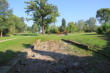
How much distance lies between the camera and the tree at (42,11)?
29614 millimetres

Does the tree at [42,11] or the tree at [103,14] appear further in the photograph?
the tree at [103,14]

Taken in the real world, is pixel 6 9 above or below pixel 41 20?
above

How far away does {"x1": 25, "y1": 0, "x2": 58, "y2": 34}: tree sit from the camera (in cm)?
2961

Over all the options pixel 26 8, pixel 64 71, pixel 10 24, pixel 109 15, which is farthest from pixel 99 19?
pixel 64 71

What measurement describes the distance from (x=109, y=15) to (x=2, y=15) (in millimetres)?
51202

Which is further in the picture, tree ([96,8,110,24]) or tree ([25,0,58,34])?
tree ([96,8,110,24])

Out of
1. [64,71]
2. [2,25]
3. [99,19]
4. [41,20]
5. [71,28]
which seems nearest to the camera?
[64,71]

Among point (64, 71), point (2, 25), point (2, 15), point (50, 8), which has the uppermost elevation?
point (50, 8)

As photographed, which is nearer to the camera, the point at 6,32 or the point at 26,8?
the point at 26,8

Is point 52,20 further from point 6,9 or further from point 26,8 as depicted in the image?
point 6,9

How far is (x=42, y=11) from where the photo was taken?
29188 millimetres

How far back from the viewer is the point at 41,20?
3066 cm

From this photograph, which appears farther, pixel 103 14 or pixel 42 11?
pixel 103 14

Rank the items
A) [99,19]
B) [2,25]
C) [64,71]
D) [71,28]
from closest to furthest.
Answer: [64,71]
[2,25]
[71,28]
[99,19]
